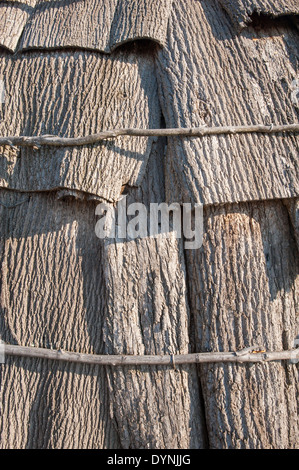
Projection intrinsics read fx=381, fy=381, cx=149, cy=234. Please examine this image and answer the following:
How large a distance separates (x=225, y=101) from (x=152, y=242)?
0.98 meters

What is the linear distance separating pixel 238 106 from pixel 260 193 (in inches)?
22.6

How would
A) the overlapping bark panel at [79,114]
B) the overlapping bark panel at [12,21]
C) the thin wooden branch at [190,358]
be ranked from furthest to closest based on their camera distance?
the overlapping bark panel at [12,21]
the overlapping bark panel at [79,114]
the thin wooden branch at [190,358]

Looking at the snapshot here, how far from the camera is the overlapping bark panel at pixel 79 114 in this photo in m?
2.30

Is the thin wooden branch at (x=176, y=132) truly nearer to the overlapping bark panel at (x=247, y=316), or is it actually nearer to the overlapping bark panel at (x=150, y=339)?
the overlapping bark panel at (x=247, y=316)

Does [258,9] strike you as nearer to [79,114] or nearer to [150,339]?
[79,114]

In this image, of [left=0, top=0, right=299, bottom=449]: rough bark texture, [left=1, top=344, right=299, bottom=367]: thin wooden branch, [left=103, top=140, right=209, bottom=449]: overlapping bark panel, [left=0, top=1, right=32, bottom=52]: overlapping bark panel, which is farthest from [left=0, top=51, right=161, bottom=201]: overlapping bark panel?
[left=1, top=344, right=299, bottom=367]: thin wooden branch

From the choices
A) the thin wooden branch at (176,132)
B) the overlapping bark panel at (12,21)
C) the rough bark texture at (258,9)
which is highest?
the overlapping bark panel at (12,21)

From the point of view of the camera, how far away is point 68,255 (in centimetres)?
238

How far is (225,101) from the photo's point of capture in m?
2.35

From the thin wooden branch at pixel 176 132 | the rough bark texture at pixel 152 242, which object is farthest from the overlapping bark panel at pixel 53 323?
the thin wooden branch at pixel 176 132

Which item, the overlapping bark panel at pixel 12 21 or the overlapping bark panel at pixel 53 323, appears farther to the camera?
the overlapping bark panel at pixel 12 21

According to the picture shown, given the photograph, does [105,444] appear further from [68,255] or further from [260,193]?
[260,193]

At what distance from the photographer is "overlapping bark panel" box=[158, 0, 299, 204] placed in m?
2.22

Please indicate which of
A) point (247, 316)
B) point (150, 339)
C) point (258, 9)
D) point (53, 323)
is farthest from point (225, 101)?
point (53, 323)
